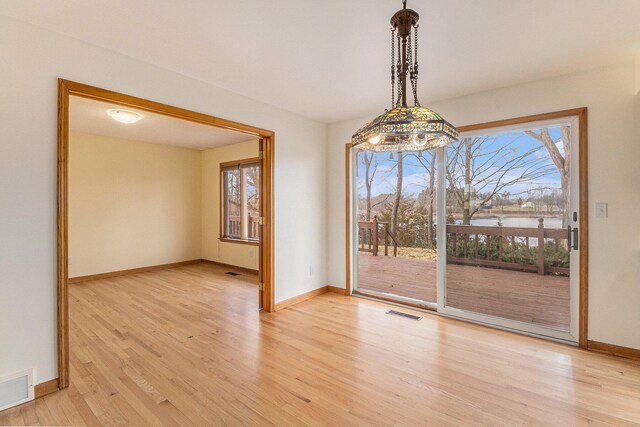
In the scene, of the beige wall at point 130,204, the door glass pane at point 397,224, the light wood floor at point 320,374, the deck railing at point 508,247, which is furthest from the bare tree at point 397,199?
the beige wall at point 130,204

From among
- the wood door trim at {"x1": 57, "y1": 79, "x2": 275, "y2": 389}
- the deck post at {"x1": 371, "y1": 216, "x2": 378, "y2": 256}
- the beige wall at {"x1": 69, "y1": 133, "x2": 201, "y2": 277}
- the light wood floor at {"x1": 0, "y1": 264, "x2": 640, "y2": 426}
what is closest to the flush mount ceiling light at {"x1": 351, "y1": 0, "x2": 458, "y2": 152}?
the light wood floor at {"x1": 0, "y1": 264, "x2": 640, "y2": 426}

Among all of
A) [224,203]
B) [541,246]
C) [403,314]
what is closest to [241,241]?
[224,203]

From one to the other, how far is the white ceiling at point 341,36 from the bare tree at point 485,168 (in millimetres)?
678

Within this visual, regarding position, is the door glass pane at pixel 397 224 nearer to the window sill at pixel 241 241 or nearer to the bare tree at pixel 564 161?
the bare tree at pixel 564 161

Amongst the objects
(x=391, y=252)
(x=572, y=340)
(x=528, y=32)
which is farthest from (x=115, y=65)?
(x=572, y=340)

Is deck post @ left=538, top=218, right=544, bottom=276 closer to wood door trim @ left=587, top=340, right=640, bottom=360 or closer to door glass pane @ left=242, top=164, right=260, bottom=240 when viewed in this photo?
wood door trim @ left=587, top=340, right=640, bottom=360

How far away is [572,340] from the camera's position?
9.12ft

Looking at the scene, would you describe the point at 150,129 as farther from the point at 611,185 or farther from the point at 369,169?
the point at 611,185

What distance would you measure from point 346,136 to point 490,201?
2.04 metres

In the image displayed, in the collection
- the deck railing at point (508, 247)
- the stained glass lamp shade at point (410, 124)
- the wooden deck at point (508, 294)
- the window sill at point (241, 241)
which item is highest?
the stained glass lamp shade at point (410, 124)

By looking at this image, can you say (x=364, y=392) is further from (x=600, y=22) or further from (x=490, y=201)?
(x=600, y=22)

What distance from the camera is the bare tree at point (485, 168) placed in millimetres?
3035

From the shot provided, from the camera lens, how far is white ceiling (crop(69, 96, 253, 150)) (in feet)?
12.7

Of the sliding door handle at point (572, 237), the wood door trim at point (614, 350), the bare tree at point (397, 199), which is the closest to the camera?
the wood door trim at point (614, 350)
